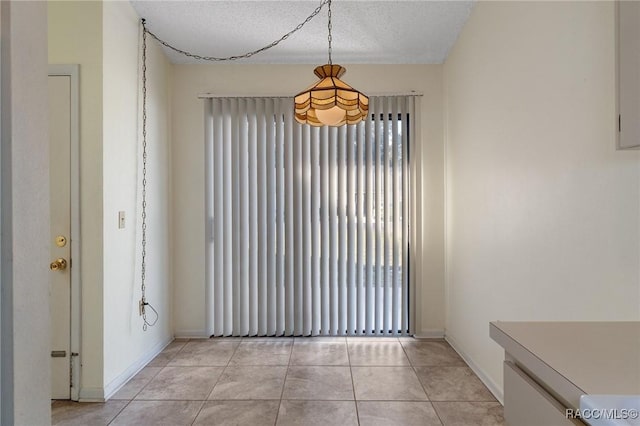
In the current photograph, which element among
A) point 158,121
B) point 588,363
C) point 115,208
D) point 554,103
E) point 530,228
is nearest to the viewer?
point 588,363

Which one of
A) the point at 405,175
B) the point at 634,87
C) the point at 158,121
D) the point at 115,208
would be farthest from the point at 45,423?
the point at 405,175

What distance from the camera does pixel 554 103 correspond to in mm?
1699

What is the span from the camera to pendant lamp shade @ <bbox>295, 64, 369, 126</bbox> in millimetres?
1985

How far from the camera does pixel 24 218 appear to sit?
0.94 meters

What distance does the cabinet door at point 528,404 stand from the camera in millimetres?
658

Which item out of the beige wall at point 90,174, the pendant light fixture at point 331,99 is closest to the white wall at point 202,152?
the beige wall at point 90,174

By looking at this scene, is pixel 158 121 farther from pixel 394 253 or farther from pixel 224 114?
pixel 394 253

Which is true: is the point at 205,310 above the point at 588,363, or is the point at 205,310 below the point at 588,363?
below

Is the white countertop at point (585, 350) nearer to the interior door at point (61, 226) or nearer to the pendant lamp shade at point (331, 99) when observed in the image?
the pendant lamp shade at point (331, 99)

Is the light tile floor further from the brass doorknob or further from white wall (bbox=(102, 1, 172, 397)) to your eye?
the brass doorknob

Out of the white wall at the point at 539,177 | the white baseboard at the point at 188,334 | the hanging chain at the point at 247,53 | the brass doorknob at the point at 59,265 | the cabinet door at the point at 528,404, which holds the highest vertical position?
the hanging chain at the point at 247,53

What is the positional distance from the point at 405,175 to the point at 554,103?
175cm

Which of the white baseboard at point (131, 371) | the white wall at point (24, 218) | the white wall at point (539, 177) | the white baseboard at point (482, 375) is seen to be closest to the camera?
the white wall at point (24, 218)

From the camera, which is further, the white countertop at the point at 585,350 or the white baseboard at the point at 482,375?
the white baseboard at the point at 482,375
